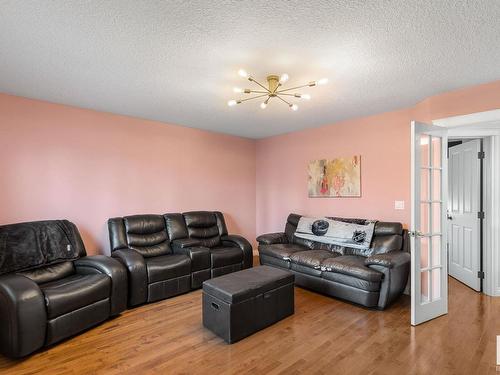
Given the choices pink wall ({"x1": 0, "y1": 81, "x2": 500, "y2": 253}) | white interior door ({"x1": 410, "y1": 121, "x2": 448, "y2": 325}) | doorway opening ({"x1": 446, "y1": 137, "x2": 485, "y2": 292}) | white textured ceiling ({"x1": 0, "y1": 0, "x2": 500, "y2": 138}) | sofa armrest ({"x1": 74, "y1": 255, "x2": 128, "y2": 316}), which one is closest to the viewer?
white textured ceiling ({"x1": 0, "y1": 0, "x2": 500, "y2": 138})

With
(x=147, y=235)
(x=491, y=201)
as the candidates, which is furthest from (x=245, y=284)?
(x=491, y=201)

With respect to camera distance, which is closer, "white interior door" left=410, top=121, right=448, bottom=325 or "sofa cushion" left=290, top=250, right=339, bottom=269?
"white interior door" left=410, top=121, right=448, bottom=325

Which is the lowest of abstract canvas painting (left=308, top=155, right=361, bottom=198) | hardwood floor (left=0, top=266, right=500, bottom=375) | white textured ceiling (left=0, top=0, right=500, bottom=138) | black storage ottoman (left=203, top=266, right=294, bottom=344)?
hardwood floor (left=0, top=266, right=500, bottom=375)

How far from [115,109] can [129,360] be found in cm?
301

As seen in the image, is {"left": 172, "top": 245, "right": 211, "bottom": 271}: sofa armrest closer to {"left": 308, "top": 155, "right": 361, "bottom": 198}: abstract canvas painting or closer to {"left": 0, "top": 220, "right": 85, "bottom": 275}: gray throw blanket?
{"left": 0, "top": 220, "right": 85, "bottom": 275}: gray throw blanket

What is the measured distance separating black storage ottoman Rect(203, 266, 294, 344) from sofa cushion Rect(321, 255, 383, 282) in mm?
675

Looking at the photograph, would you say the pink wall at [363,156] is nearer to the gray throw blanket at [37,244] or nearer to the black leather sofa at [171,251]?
the black leather sofa at [171,251]

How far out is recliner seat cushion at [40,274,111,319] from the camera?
2.29m

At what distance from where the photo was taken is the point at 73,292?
2438 millimetres

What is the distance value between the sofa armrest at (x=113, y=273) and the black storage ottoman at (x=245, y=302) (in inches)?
37.1

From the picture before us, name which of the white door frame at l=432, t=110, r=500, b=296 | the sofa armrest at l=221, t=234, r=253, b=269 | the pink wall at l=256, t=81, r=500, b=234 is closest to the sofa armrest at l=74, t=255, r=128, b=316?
the sofa armrest at l=221, t=234, r=253, b=269

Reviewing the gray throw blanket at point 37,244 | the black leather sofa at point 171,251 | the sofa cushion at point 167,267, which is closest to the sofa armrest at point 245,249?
the black leather sofa at point 171,251

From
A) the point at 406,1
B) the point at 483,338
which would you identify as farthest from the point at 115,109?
the point at 483,338

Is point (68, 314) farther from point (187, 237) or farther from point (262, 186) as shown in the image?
point (262, 186)
